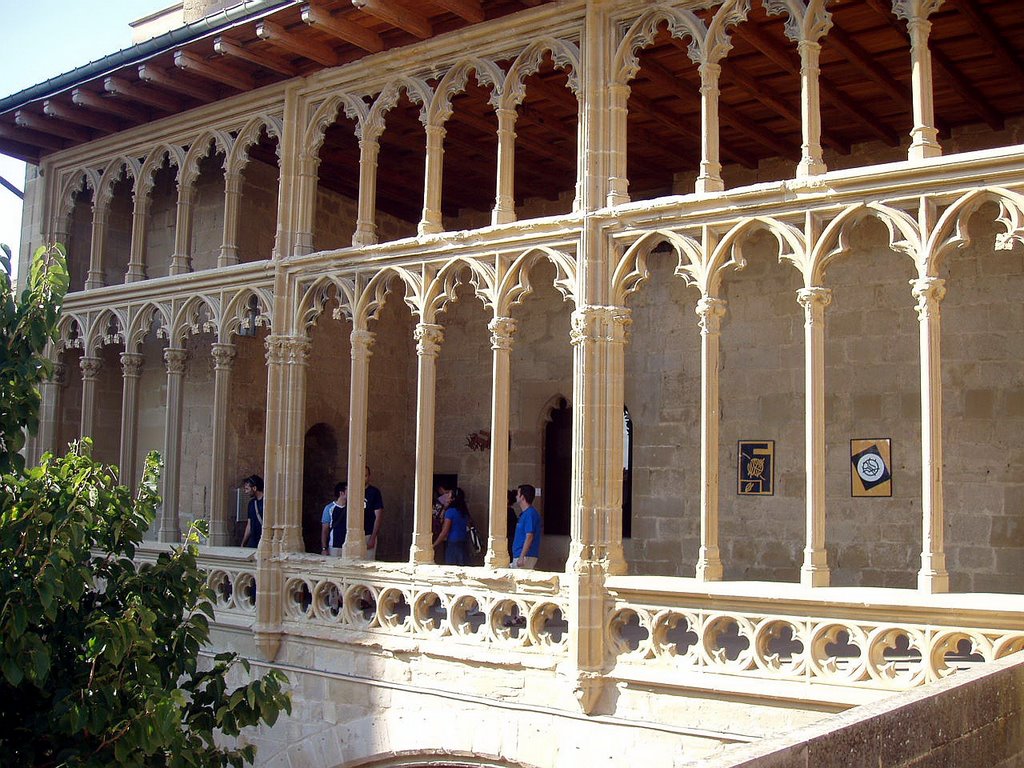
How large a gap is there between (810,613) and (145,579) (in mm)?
3959

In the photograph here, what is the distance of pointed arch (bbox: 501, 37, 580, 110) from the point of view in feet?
27.6

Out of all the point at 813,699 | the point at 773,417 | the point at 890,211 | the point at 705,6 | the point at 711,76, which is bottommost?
the point at 813,699

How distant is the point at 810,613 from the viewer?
267 inches

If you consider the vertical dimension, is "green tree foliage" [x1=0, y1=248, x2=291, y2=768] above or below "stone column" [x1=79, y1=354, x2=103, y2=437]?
below

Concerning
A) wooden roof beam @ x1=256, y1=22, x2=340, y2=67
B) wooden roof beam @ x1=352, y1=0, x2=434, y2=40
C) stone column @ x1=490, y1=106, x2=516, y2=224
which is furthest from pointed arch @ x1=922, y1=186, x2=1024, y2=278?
wooden roof beam @ x1=256, y1=22, x2=340, y2=67

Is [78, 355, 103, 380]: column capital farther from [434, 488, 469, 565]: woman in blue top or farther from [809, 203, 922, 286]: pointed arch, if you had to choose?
[809, 203, 922, 286]: pointed arch

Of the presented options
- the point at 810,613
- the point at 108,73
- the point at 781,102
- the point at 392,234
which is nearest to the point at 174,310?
the point at 108,73

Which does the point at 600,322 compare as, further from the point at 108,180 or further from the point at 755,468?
the point at 108,180

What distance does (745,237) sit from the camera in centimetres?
760

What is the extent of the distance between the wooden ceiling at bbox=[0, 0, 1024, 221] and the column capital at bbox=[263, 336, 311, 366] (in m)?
2.50

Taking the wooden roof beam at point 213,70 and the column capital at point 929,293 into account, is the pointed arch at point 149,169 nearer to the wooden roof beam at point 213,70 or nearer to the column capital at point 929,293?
the wooden roof beam at point 213,70

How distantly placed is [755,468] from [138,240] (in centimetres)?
700

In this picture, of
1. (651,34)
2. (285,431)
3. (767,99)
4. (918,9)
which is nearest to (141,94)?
(285,431)

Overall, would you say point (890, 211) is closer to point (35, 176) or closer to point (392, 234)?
point (392, 234)
